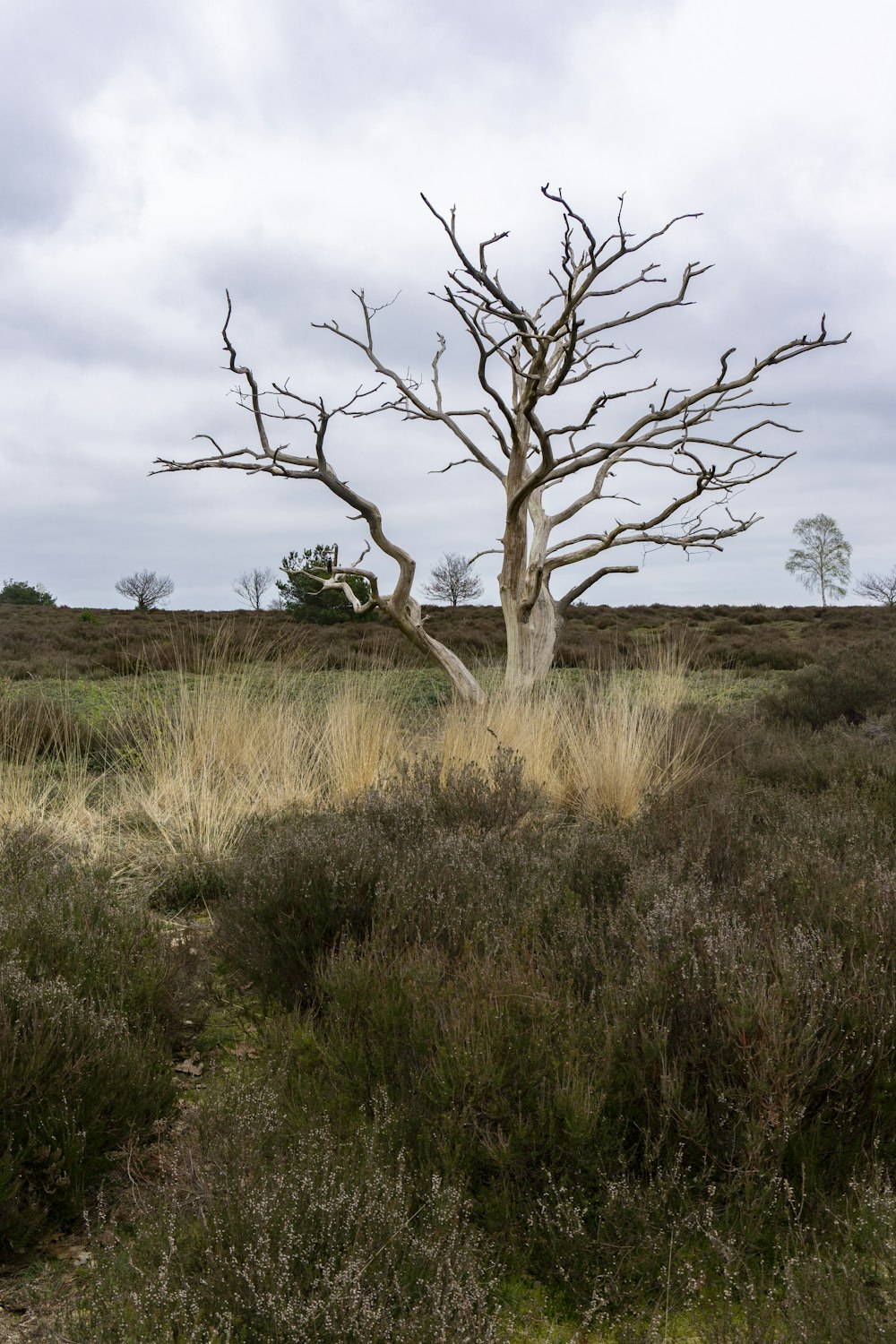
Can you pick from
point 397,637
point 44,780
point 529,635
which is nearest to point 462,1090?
point 44,780

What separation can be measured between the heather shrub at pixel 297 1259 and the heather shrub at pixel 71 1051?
398 mm

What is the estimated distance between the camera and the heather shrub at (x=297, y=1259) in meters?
1.60

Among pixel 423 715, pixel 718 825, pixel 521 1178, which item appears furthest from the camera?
pixel 423 715

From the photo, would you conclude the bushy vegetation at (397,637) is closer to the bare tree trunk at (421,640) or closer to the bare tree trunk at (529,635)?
the bare tree trunk at (421,640)

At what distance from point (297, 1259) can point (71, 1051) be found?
113cm

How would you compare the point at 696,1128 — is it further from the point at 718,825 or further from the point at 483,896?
the point at 718,825

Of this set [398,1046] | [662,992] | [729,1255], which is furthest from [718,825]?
[729,1255]

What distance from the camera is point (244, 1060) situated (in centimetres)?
326

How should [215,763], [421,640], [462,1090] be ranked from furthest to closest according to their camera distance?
[421,640], [215,763], [462,1090]

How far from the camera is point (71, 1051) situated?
8.38 ft

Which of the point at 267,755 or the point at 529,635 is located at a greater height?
the point at 529,635

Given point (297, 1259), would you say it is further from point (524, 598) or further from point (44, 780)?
point (524, 598)

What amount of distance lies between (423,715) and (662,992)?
Answer: 29.2ft

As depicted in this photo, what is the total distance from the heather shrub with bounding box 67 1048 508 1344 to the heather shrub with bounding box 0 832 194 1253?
0.40 meters
